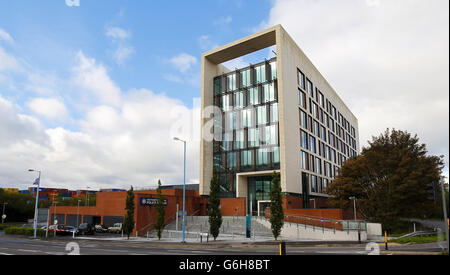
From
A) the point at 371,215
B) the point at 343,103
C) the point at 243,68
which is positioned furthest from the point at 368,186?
the point at 343,103

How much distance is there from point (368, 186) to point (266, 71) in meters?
24.2

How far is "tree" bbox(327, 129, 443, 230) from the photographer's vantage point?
119 feet

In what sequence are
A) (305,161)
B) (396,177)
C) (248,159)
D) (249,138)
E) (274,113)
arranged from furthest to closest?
1. (305,161)
2. (249,138)
3. (248,159)
4. (274,113)
5. (396,177)

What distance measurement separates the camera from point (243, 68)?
190 feet

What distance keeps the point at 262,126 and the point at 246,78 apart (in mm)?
9705

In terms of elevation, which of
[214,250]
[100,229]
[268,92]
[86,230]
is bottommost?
[100,229]

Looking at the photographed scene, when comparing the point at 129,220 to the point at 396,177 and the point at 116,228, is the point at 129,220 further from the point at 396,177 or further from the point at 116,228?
the point at 396,177

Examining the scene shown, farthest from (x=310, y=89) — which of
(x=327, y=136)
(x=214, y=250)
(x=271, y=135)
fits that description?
(x=214, y=250)

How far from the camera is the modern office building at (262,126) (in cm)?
5084

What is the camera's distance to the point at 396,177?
3634 centimetres

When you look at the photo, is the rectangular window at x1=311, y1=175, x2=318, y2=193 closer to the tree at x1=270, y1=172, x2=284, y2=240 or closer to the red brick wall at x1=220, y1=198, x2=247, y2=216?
the red brick wall at x1=220, y1=198, x2=247, y2=216

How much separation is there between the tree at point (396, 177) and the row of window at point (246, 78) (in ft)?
65.7

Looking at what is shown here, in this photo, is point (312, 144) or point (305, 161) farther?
point (312, 144)
